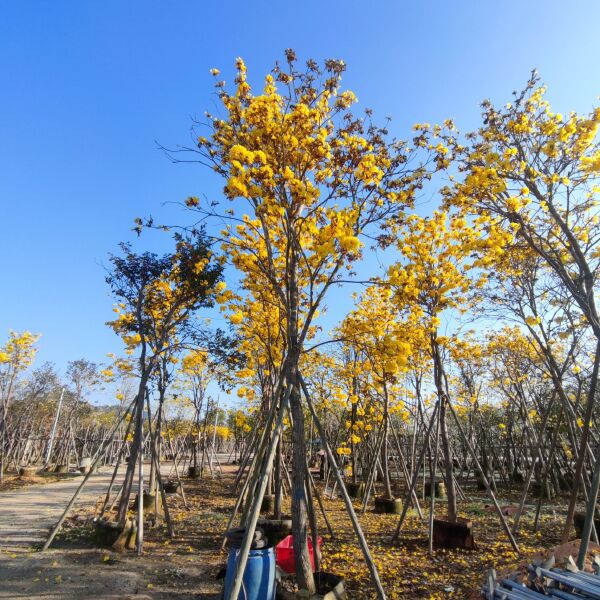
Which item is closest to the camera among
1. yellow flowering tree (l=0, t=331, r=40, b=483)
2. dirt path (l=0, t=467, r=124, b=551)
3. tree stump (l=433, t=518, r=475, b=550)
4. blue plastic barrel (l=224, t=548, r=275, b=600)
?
blue plastic barrel (l=224, t=548, r=275, b=600)

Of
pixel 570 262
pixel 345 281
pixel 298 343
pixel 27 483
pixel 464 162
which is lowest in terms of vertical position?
pixel 27 483

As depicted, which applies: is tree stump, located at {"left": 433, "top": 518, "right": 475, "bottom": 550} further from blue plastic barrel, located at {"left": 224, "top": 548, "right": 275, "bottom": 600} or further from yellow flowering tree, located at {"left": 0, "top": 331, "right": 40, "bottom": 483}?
yellow flowering tree, located at {"left": 0, "top": 331, "right": 40, "bottom": 483}

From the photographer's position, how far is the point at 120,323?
7.61 metres

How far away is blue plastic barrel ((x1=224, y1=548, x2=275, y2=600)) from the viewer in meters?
3.54

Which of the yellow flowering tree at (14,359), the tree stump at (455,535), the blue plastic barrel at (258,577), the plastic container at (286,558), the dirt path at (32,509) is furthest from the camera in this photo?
the yellow flowering tree at (14,359)

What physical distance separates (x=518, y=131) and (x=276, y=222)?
3.95 metres

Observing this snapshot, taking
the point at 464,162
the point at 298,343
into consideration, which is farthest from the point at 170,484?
the point at 464,162

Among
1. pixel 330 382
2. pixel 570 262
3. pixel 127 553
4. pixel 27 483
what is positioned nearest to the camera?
pixel 127 553

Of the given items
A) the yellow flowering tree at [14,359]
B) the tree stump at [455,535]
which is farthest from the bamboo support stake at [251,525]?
the yellow flowering tree at [14,359]

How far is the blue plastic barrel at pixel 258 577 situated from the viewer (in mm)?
3541

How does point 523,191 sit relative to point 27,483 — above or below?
above

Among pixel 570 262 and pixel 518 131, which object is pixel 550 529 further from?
pixel 518 131

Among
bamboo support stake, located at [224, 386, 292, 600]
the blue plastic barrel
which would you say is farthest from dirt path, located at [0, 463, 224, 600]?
bamboo support stake, located at [224, 386, 292, 600]

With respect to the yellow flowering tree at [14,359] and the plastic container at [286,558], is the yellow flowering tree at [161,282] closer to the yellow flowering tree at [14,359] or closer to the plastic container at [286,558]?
the plastic container at [286,558]
